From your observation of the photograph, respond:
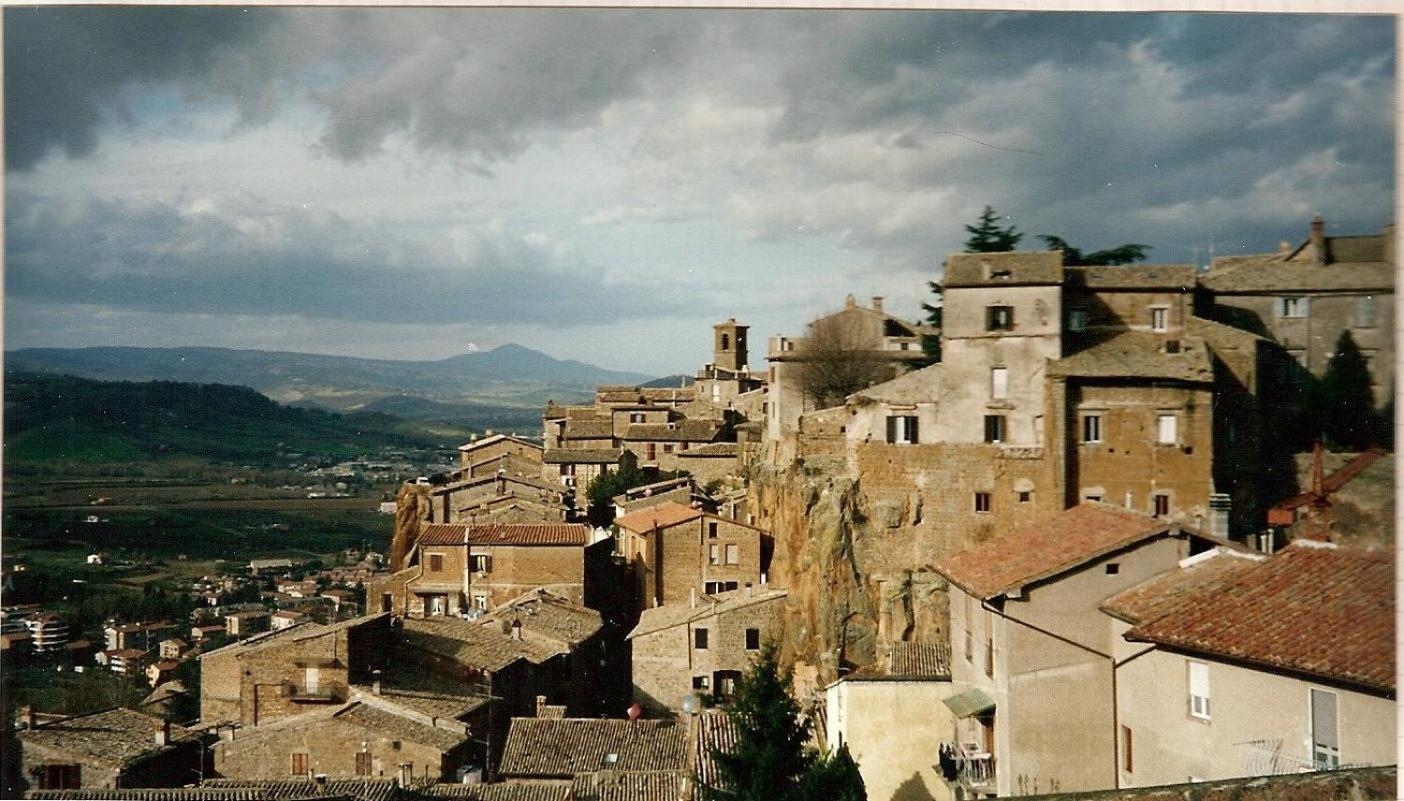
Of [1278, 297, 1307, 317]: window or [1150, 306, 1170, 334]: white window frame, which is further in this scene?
[1150, 306, 1170, 334]: white window frame

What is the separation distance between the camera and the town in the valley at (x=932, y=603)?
9250 millimetres

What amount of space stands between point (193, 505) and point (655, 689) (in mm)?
8798

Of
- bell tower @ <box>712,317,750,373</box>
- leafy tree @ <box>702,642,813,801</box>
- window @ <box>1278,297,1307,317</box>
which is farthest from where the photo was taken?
bell tower @ <box>712,317,750,373</box>

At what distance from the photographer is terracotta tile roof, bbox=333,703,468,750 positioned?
15.1 m

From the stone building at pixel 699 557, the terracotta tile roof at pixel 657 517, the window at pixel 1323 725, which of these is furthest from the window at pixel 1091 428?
the terracotta tile roof at pixel 657 517

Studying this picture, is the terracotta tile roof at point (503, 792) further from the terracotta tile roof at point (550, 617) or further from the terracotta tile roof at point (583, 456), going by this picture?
the terracotta tile roof at point (583, 456)

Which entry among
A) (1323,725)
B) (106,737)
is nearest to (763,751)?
(1323,725)

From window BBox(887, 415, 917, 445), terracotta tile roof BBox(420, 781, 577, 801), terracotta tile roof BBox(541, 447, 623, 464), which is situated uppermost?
window BBox(887, 415, 917, 445)

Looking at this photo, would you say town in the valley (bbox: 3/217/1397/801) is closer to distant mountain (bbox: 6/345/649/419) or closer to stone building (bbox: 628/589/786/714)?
stone building (bbox: 628/589/786/714)

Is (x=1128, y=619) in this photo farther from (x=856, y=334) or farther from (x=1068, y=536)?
(x=856, y=334)

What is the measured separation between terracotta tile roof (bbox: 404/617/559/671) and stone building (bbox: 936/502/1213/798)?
31.7 feet

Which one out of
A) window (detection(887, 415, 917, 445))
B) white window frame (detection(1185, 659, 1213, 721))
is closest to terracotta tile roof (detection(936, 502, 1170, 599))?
white window frame (detection(1185, 659, 1213, 721))

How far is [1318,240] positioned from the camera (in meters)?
13.4

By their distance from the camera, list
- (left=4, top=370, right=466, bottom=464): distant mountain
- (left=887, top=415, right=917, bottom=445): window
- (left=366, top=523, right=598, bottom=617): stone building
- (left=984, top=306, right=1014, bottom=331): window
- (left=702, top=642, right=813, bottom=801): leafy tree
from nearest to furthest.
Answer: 1. (left=702, top=642, right=813, bottom=801): leafy tree
2. (left=4, top=370, right=466, bottom=464): distant mountain
3. (left=984, top=306, right=1014, bottom=331): window
4. (left=887, top=415, right=917, bottom=445): window
5. (left=366, top=523, right=598, bottom=617): stone building
